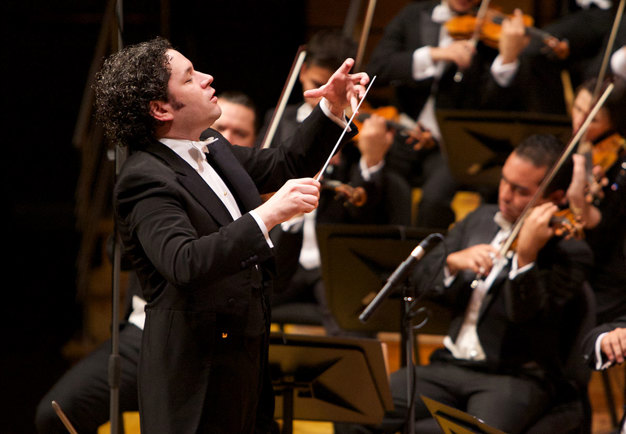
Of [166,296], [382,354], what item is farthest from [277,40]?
[166,296]

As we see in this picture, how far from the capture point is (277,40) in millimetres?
5309

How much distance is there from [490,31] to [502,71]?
0.21 metres

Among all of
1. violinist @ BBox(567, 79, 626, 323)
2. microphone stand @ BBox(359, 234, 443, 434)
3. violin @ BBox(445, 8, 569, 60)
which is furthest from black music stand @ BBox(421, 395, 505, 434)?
violin @ BBox(445, 8, 569, 60)

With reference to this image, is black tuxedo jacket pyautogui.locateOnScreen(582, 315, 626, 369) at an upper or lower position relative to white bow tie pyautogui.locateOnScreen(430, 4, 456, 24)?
lower

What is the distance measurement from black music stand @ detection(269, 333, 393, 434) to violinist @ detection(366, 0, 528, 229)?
149 cm

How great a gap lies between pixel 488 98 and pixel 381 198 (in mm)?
800

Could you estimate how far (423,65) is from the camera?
12.5 feet

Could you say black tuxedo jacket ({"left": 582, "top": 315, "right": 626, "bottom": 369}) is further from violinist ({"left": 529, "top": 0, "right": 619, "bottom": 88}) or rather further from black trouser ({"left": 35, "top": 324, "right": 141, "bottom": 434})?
violinist ({"left": 529, "top": 0, "right": 619, "bottom": 88})

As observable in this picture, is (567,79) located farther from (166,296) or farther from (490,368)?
(166,296)

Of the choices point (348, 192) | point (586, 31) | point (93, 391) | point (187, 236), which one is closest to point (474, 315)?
point (348, 192)

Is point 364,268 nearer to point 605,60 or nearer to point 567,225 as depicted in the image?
point 567,225

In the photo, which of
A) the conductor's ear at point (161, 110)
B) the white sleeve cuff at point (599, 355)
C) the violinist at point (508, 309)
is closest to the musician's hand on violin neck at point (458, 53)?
the violinist at point (508, 309)

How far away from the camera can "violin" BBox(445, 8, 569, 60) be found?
151 inches

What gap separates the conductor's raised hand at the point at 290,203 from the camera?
165 cm
